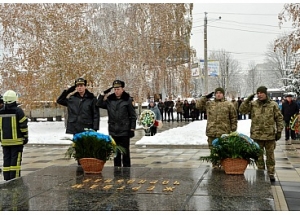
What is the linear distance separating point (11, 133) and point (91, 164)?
1.84m

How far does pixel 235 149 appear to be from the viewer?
5.98 metres

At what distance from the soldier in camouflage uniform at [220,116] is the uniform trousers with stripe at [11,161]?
3.57 m

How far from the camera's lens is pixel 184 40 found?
97.7ft

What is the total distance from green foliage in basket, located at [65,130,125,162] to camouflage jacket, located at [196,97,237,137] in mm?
2359

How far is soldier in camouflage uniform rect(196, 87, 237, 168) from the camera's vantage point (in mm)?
7941

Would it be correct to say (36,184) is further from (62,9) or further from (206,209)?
(62,9)

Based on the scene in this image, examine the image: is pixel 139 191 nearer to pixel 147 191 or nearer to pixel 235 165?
pixel 147 191

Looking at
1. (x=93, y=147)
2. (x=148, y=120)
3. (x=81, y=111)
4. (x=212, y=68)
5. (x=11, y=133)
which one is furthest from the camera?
(x=212, y=68)

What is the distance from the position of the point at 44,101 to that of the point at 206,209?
63.6ft

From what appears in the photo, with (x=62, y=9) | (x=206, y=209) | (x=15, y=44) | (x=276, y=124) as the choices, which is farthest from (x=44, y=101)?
(x=206, y=209)

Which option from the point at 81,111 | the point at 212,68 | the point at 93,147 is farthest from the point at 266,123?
the point at 212,68

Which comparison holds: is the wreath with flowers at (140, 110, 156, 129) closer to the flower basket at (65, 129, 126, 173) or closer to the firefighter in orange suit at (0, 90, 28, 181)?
the firefighter in orange suit at (0, 90, 28, 181)

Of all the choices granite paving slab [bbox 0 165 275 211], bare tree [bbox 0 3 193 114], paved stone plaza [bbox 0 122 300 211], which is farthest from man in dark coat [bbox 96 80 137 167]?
bare tree [bbox 0 3 193 114]

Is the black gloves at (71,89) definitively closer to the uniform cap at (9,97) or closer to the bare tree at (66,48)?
the uniform cap at (9,97)
